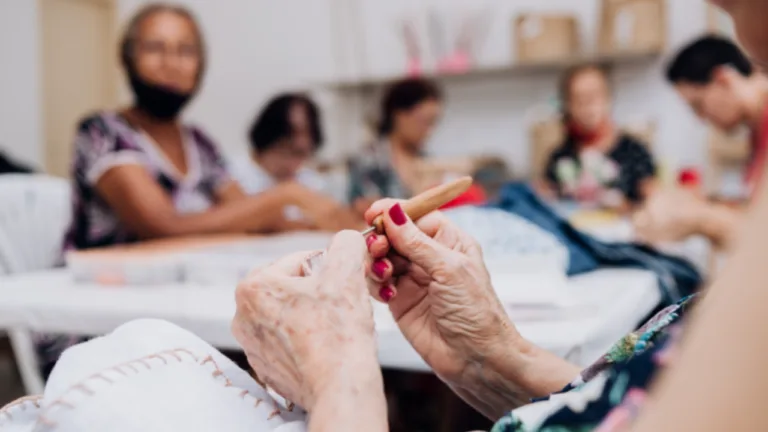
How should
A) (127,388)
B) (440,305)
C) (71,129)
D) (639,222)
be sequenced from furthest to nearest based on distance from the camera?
(71,129) < (639,222) < (440,305) < (127,388)

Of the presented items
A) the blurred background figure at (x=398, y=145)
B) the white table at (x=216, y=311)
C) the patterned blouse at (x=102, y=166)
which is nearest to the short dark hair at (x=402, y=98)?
the blurred background figure at (x=398, y=145)

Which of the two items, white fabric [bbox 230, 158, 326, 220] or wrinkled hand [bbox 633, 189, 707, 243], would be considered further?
white fabric [bbox 230, 158, 326, 220]

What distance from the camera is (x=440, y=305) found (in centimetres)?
74

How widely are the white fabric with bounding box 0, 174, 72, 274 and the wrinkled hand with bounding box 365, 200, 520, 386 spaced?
1260 mm

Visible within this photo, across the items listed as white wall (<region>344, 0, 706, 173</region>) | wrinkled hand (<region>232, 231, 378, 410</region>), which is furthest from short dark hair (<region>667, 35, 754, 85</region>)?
wrinkled hand (<region>232, 231, 378, 410</region>)

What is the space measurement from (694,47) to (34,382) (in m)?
2.45

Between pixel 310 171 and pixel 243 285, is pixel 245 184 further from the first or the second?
pixel 243 285

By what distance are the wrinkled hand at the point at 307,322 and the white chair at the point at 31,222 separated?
1.31 metres

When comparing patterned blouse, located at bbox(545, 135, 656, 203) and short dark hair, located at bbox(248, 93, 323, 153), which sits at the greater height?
short dark hair, located at bbox(248, 93, 323, 153)

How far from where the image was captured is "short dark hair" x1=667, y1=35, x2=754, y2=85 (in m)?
2.50

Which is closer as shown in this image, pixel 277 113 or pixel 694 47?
pixel 694 47

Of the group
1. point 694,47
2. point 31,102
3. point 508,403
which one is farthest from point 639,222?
point 31,102

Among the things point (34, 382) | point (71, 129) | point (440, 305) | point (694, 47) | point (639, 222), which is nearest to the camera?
point (440, 305)

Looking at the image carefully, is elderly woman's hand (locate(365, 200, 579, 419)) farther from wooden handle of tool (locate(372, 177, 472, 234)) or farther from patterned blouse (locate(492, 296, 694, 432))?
patterned blouse (locate(492, 296, 694, 432))
